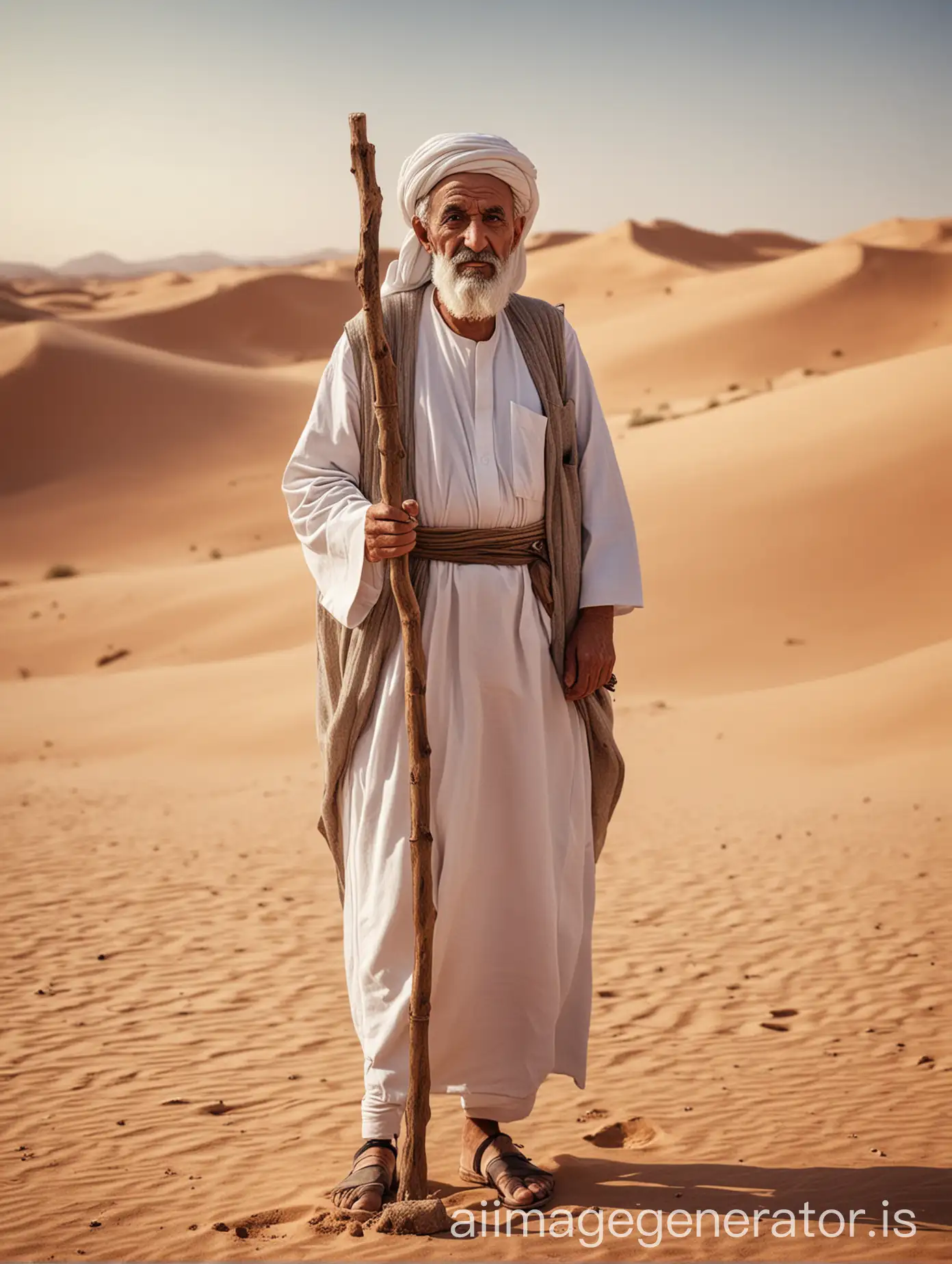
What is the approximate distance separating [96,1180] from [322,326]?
58.1 m

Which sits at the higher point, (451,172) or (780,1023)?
(451,172)

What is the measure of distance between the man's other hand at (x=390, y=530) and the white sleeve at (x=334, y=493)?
0.14 metres

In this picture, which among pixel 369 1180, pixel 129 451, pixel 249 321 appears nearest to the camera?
pixel 369 1180

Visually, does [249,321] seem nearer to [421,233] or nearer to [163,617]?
[163,617]

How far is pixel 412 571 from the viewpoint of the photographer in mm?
3629

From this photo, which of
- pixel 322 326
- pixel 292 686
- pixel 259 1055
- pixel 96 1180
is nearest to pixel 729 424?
pixel 292 686

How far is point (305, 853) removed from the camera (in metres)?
8.76

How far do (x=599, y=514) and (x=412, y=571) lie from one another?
532 mm

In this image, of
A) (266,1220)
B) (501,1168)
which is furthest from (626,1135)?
(266,1220)

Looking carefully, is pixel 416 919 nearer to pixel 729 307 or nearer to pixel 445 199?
pixel 445 199

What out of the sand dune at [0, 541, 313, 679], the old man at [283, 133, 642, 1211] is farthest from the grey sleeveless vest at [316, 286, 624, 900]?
the sand dune at [0, 541, 313, 679]

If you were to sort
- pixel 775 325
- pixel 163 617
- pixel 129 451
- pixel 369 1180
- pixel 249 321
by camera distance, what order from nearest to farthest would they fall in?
pixel 369 1180 → pixel 163 617 → pixel 129 451 → pixel 775 325 → pixel 249 321

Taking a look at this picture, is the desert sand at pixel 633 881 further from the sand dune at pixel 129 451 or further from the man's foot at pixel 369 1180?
the sand dune at pixel 129 451

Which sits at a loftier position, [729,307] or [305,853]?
[729,307]
